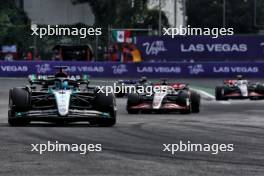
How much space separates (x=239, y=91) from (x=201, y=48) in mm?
12210

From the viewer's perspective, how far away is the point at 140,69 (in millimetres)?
37000

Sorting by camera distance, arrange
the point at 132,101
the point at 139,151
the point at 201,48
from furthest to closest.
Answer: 1. the point at 201,48
2. the point at 132,101
3. the point at 139,151

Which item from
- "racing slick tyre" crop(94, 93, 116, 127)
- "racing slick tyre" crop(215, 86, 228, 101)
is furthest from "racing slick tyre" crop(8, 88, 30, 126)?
"racing slick tyre" crop(215, 86, 228, 101)

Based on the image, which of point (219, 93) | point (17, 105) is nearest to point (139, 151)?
point (17, 105)

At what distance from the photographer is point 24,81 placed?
3722 centimetres

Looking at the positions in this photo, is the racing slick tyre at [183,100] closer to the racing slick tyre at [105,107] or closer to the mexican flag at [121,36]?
the racing slick tyre at [105,107]

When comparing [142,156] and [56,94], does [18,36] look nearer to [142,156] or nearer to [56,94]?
[56,94]

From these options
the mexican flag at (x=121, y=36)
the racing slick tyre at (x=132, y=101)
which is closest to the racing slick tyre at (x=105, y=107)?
the racing slick tyre at (x=132, y=101)

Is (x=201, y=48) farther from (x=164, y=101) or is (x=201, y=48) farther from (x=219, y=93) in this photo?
(x=164, y=101)

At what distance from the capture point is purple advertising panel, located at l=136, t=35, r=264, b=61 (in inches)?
1606

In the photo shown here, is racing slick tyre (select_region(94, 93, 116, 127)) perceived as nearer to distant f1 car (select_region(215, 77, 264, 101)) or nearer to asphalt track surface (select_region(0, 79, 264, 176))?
asphalt track surface (select_region(0, 79, 264, 176))

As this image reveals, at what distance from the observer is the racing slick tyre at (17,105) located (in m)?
15.6

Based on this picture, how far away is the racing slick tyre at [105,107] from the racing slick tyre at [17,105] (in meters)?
1.27

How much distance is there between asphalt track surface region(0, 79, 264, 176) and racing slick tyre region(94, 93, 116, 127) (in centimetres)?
25
